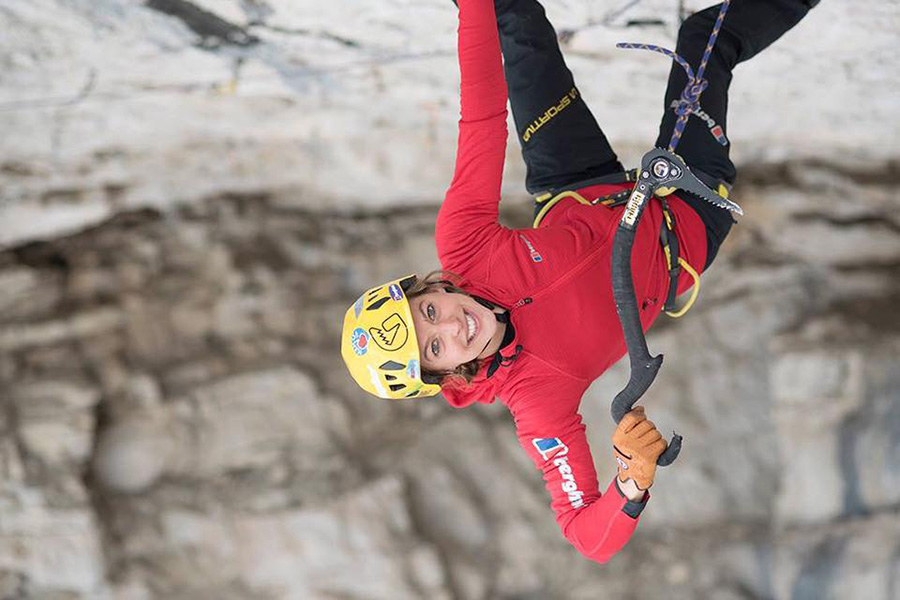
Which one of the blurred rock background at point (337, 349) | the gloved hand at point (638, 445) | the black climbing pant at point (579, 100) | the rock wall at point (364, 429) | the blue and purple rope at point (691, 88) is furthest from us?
the rock wall at point (364, 429)

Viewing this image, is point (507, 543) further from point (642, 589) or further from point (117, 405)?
point (117, 405)

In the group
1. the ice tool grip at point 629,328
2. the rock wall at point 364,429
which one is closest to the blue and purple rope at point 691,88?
the ice tool grip at point 629,328

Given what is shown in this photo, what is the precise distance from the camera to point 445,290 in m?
1.82

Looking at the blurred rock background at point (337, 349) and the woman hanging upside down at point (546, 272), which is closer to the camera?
the woman hanging upside down at point (546, 272)

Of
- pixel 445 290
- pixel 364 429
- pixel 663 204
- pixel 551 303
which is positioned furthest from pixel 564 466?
pixel 364 429

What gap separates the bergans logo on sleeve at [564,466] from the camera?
1.84 m

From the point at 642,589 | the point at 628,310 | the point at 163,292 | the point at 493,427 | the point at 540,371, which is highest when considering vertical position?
the point at 628,310

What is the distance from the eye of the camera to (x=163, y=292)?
11.9ft

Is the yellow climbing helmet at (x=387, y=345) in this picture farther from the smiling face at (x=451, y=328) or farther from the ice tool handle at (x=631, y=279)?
the ice tool handle at (x=631, y=279)

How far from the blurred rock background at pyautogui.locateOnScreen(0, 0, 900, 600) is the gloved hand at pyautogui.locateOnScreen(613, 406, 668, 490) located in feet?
4.29

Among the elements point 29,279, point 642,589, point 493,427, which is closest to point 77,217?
point 29,279

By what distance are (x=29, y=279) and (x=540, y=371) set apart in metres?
2.32

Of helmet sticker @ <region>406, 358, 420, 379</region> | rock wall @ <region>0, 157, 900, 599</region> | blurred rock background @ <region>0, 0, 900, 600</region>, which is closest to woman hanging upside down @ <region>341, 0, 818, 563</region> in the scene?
helmet sticker @ <region>406, 358, 420, 379</region>

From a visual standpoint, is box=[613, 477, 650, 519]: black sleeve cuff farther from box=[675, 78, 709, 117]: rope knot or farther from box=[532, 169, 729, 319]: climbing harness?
box=[675, 78, 709, 117]: rope knot
